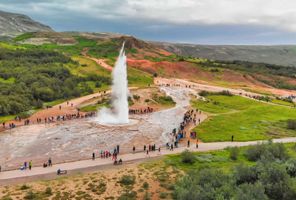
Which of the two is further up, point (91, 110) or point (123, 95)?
point (123, 95)

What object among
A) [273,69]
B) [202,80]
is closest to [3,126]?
[202,80]

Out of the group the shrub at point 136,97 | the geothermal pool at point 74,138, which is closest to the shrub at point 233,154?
the geothermal pool at point 74,138

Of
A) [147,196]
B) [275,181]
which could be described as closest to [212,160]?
[147,196]

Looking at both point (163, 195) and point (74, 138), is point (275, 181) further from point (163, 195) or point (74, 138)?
point (74, 138)

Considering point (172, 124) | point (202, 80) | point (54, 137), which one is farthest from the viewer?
point (202, 80)

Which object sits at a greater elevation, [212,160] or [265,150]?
[265,150]

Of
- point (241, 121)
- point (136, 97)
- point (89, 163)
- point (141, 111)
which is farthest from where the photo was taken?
point (136, 97)

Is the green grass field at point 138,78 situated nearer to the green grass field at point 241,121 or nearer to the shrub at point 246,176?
the green grass field at point 241,121

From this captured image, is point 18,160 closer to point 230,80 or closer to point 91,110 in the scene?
point 91,110
